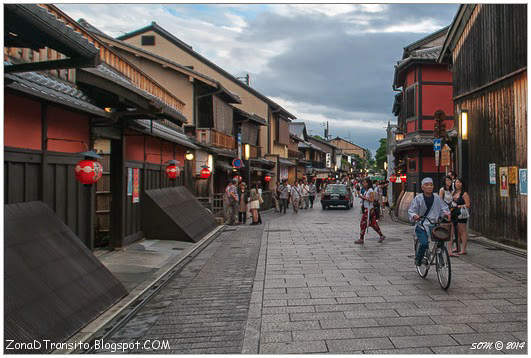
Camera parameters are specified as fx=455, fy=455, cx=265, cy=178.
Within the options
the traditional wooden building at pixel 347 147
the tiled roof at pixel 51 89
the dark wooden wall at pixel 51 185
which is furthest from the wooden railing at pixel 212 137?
the traditional wooden building at pixel 347 147

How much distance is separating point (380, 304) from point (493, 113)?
918 centimetres

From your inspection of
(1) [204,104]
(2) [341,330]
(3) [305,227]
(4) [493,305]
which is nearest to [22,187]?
(2) [341,330]

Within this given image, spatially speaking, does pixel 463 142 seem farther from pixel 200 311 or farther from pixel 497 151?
pixel 200 311

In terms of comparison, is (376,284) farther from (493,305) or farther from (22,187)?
(22,187)

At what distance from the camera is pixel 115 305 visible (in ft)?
21.3

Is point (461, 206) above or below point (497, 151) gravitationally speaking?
below

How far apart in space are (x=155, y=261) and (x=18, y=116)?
4.45 m

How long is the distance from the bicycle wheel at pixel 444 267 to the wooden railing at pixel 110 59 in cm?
735

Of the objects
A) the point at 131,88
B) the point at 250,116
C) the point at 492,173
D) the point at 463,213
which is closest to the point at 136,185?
the point at 131,88

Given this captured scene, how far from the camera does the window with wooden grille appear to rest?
76.1 ft

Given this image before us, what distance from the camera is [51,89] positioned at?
7.59 meters

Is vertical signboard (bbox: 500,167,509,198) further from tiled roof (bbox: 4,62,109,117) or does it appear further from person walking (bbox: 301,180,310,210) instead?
person walking (bbox: 301,180,310,210)

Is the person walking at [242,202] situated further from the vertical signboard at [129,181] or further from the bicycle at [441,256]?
the bicycle at [441,256]

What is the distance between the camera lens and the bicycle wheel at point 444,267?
7.04 m
